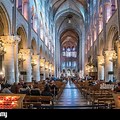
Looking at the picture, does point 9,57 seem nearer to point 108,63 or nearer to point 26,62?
point 26,62

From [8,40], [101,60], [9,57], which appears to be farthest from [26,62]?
[101,60]

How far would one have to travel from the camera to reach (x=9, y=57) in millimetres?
21938

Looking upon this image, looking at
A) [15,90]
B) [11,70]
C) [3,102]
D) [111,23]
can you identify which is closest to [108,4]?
[111,23]

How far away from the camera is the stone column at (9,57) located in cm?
2169

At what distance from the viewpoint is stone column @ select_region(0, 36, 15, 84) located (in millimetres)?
21688

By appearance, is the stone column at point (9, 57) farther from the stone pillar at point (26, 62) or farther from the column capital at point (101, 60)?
the column capital at point (101, 60)

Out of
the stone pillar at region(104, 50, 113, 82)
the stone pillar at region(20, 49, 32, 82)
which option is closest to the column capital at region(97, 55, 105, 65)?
the stone pillar at region(104, 50, 113, 82)

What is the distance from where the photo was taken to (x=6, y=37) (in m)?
21.6

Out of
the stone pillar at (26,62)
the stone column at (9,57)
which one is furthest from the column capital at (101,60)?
the stone column at (9,57)

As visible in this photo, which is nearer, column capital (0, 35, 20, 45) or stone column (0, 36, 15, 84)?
column capital (0, 35, 20, 45)

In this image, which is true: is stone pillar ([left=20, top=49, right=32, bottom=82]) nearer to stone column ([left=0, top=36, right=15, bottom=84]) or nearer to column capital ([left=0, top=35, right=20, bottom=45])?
stone column ([left=0, top=36, right=15, bottom=84])

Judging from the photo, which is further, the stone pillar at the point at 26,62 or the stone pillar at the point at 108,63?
the stone pillar at the point at 108,63
